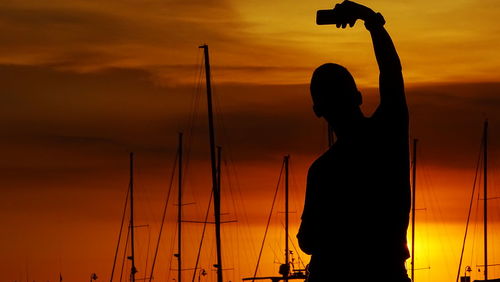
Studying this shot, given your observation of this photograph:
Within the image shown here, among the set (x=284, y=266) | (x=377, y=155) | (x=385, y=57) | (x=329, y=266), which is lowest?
(x=284, y=266)

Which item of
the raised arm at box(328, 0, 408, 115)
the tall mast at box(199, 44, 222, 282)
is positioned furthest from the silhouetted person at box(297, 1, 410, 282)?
the tall mast at box(199, 44, 222, 282)

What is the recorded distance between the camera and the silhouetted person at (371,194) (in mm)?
6766

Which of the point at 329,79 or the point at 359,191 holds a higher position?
the point at 329,79

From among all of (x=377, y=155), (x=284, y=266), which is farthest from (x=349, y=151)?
(x=284, y=266)

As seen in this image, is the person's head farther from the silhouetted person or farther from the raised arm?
the raised arm

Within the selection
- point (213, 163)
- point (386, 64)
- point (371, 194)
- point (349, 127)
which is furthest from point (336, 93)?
point (213, 163)

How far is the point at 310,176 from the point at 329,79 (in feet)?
1.45

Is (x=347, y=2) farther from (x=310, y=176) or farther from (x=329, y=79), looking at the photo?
(x=310, y=176)

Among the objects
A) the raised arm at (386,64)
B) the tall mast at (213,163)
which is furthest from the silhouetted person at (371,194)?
the tall mast at (213,163)

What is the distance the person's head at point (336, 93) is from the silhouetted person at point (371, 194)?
0.05 meters

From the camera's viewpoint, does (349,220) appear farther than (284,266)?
No

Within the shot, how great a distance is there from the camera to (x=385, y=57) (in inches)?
268

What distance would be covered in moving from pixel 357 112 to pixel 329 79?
0.64 ft

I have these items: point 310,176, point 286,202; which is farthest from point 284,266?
point 310,176
